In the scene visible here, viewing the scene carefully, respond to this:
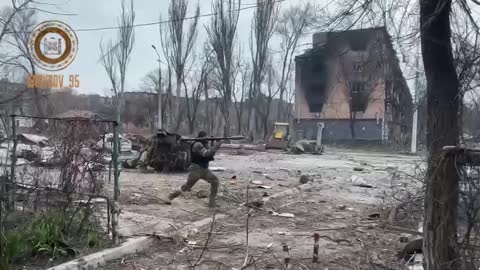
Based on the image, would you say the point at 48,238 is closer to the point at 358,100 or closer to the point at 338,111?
the point at 358,100

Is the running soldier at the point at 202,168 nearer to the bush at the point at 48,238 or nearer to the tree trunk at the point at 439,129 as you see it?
the bush at the point at 48,238

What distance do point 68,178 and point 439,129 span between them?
428 cm

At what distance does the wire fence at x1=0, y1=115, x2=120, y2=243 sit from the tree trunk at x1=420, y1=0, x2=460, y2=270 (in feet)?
12.0

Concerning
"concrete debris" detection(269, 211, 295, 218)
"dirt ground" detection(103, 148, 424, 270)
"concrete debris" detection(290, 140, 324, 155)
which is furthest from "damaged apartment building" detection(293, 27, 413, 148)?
"concrete debris" detection(269, 211, 295, 218)

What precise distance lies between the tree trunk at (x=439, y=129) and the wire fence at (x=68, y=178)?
12.0ft

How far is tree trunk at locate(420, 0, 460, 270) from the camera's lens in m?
3.88

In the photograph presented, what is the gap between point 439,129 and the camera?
13.5 ft

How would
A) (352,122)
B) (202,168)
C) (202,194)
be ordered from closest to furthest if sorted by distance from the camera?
1. (202,168)
2. (202,194)
3. (352,122)

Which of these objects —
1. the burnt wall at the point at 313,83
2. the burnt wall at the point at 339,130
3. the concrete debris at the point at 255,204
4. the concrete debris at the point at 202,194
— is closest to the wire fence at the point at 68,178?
the concrete debris at the point at 255,204

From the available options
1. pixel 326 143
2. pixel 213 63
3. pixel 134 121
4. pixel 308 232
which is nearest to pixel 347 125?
pixel 326 143

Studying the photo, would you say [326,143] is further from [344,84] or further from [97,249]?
[97,249]

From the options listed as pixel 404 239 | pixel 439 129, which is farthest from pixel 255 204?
pixel 439 129

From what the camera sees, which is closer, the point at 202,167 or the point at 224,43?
the point at 202,167

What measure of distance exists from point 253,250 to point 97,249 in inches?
80.7
